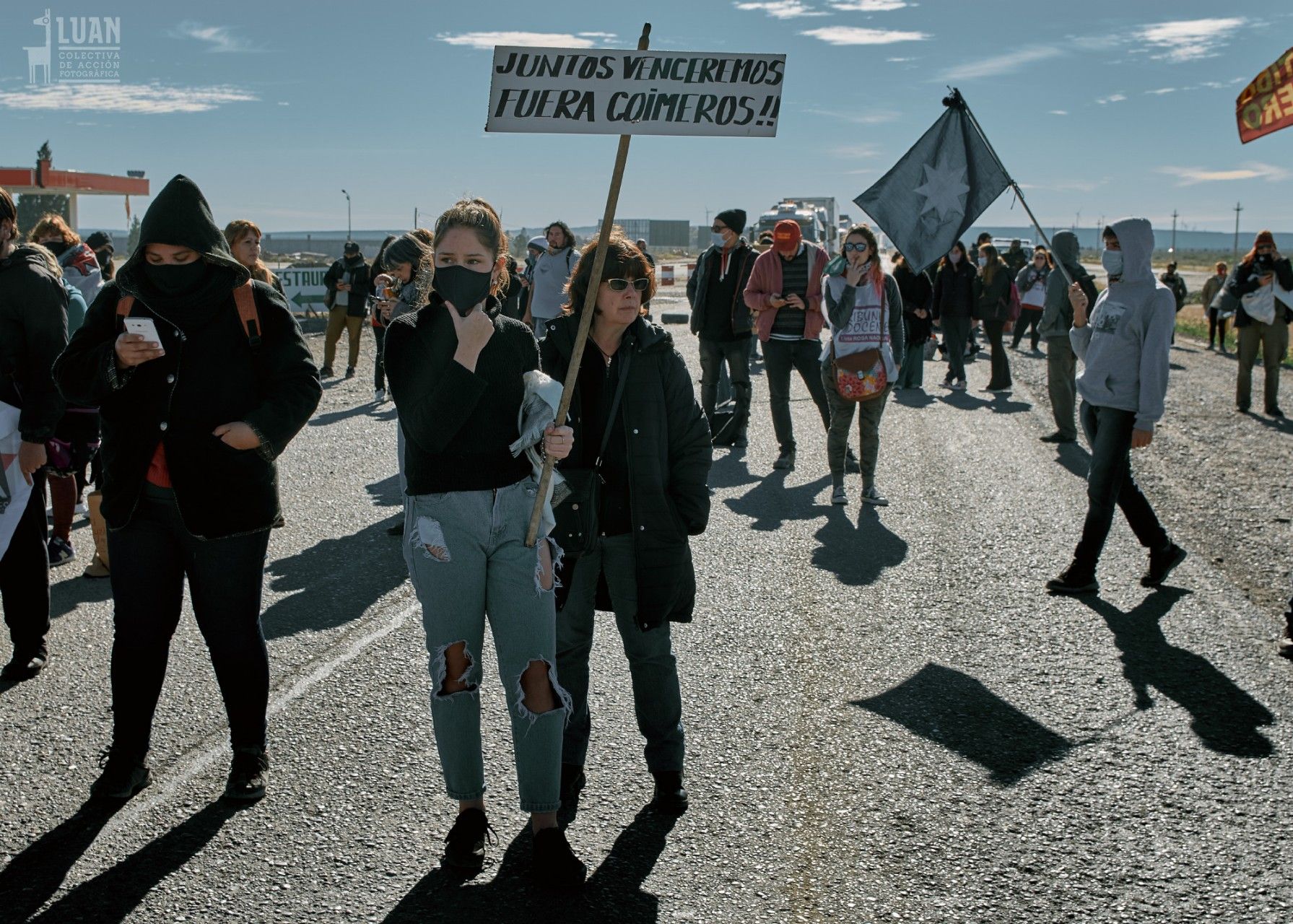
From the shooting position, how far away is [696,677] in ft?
17.3

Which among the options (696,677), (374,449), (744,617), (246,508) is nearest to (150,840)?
(246,508)

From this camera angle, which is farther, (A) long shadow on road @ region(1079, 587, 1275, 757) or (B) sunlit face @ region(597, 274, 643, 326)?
(A) long shadow on road @ region(1079, 587, 1275, 757)

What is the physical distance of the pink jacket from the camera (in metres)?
9.91

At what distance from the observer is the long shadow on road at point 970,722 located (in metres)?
4.43

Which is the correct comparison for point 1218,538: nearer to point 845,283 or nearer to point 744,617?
point 845,283

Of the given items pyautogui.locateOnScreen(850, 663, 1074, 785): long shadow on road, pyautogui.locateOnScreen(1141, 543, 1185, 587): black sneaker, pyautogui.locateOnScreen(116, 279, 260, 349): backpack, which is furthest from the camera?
pyautogui.locateOnScreen(1141, 543, 1185, 587): black sneaker

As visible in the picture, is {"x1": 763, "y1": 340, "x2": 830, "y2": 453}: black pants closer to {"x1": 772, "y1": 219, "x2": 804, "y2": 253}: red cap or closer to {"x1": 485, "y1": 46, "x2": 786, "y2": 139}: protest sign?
{"x1": 772, "y1": 219, "x2": 804, "y2": 253}: red cap

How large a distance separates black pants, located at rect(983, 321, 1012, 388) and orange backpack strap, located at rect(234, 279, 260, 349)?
1411cm

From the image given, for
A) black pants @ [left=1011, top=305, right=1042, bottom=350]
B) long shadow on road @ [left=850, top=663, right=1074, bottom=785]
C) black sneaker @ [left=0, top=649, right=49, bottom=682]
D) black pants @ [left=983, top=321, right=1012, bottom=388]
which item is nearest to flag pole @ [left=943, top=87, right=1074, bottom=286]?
long shadow on road @ [left=850, top=663, right=1074, bottom=785]

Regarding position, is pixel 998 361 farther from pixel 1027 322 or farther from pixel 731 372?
pixel 1027 322

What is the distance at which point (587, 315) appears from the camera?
3643 millimetres

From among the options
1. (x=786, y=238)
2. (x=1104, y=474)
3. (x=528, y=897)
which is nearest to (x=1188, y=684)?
(x=1104, y=474)

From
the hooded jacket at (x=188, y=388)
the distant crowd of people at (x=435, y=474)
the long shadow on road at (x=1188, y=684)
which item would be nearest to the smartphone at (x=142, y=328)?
the distant crowd of people at (x=435, y=474)

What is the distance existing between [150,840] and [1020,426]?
36.9 feet
